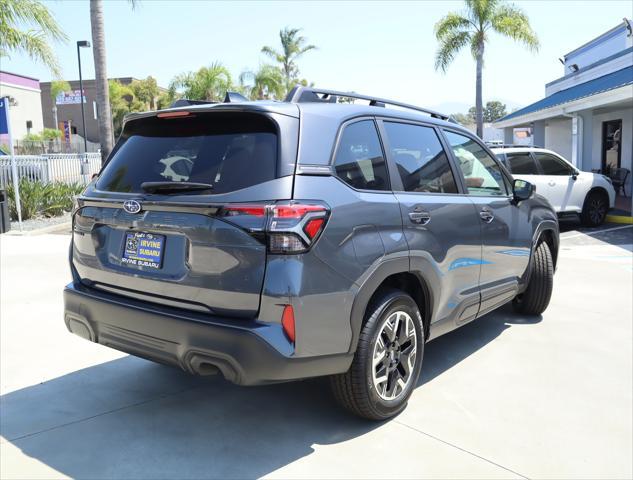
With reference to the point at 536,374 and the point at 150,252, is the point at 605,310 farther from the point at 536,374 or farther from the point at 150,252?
the point at 150,252

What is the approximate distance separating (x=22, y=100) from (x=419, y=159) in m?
52.3

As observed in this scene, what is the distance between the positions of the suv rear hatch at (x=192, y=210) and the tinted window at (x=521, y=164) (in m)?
9.34

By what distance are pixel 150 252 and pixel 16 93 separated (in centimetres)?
5189

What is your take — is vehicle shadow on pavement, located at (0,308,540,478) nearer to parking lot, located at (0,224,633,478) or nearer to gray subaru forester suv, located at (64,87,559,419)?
parking lot, located at (0,224,633,478)

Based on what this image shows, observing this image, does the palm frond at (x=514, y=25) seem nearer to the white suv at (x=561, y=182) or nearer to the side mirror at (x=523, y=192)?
the white suv at (x=561, y=182)

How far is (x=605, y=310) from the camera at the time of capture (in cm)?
596

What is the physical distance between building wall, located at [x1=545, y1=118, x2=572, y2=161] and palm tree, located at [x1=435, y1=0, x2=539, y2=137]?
3.07 meters

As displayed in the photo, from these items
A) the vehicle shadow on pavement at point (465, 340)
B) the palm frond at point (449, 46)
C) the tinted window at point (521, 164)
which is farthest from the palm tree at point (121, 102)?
the vehicle shadow on pavement at point (465, 340)

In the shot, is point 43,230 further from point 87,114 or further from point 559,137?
point 87,114

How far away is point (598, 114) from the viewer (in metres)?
19.3

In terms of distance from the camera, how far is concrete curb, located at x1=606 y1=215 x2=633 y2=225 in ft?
41.6

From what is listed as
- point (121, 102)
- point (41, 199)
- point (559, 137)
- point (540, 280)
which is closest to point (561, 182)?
point (540, 280)

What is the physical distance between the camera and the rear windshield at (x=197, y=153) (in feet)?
9.53

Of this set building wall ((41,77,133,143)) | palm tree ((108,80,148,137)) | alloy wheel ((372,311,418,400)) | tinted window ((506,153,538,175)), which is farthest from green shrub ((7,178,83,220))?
building wall ((41,77,133,143))
